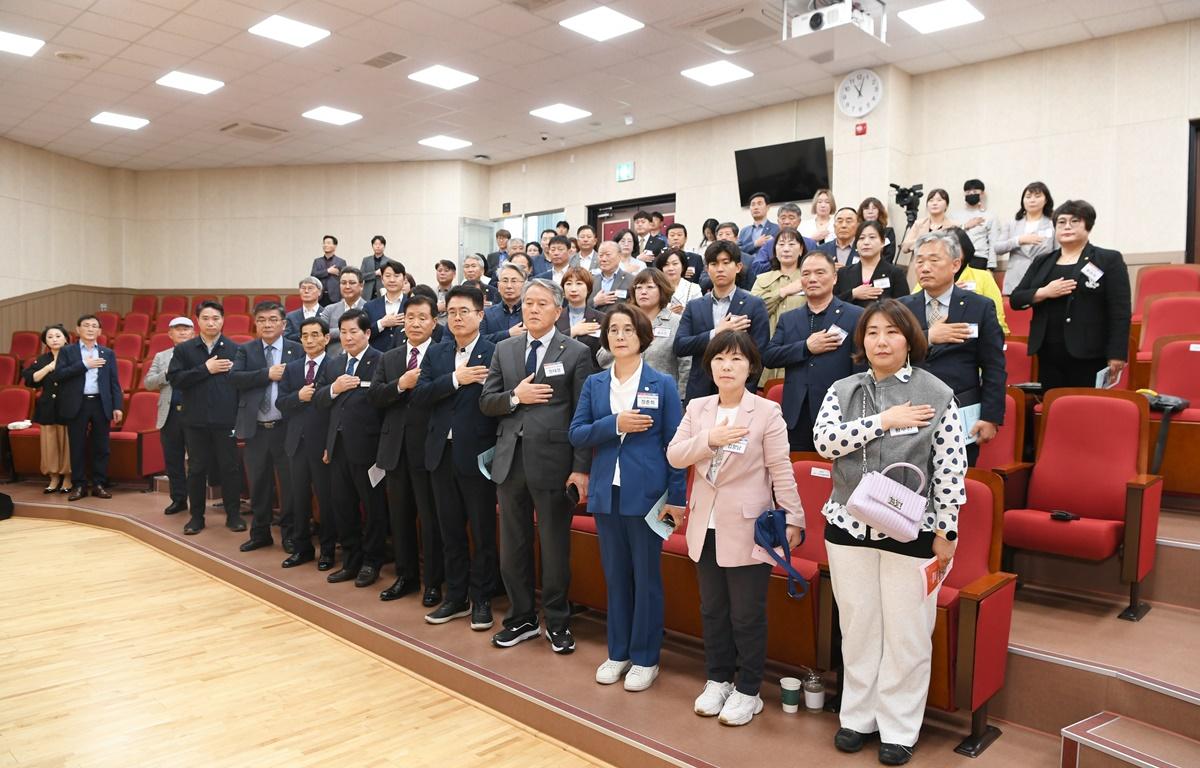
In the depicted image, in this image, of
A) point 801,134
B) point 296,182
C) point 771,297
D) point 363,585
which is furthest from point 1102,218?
point 296,182

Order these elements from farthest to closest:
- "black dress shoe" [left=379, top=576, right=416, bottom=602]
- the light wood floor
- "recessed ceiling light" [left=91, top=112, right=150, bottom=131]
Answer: "recessed ceiling light" [left=91, top=112, right=150, bottom=131], "black dress shoe" [left=379, top=576, right=416, bottom=602], the light wood floor

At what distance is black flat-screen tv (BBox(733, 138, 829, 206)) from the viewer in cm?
810

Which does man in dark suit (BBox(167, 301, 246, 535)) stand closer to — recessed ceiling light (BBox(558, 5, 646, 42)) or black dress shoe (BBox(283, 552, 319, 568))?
black dress shoe (BBox(283, 552, 319, 568))

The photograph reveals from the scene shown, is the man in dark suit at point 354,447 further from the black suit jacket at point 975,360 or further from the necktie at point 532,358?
the black suit jacket at point 975,360

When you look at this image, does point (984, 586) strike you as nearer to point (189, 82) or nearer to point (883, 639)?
point (883, 639)

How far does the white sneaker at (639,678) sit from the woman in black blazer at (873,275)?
193 centimetres

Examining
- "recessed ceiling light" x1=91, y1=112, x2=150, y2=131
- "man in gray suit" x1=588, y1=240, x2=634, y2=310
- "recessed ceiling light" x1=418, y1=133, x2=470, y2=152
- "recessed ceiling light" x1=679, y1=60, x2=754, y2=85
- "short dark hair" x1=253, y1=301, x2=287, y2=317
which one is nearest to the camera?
"man in gray suit" x1=588, y1=240, x2=634, y2=310

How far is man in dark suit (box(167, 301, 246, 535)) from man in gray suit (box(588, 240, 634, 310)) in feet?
7.68

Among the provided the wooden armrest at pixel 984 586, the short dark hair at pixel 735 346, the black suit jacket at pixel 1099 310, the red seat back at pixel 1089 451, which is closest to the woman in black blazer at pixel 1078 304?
the black suit jacket at pixel 1099 310

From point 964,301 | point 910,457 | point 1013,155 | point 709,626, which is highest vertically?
point 1013,155

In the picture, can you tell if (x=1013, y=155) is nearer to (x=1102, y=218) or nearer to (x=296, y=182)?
(x=1102, y=218)

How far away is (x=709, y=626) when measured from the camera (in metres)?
2.48

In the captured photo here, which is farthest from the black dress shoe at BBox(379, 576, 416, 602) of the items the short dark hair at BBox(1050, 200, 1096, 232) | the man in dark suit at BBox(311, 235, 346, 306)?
the man in dark suit at BBox(311, 235, 346, 306)

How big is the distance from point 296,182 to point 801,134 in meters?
7.45
